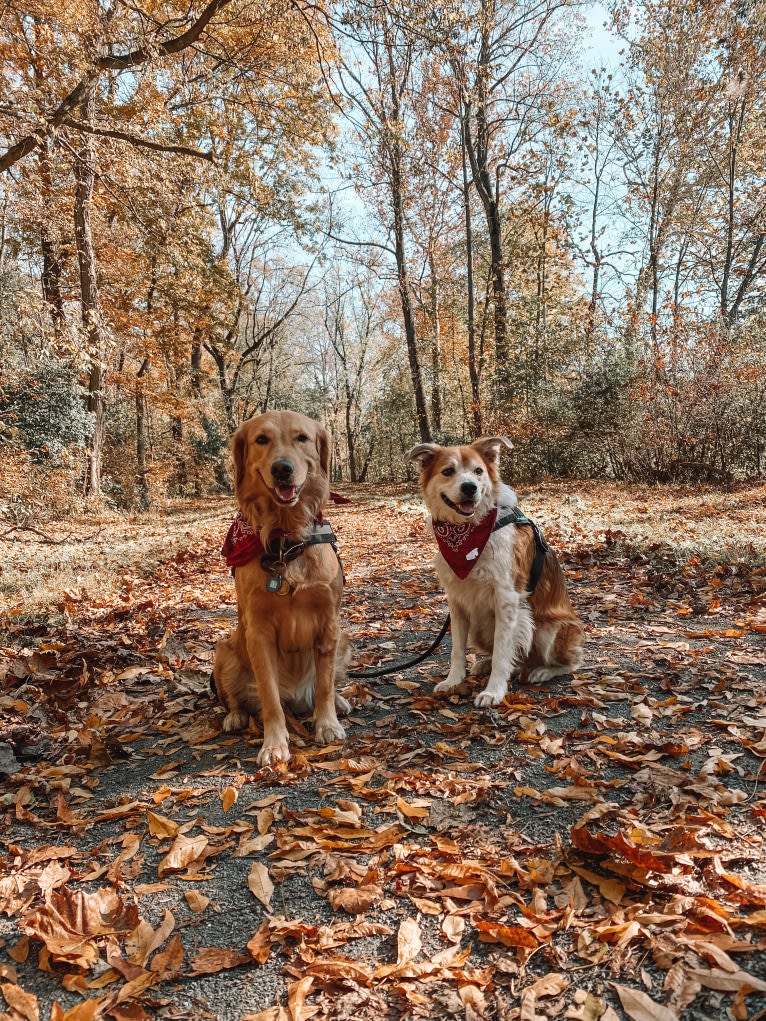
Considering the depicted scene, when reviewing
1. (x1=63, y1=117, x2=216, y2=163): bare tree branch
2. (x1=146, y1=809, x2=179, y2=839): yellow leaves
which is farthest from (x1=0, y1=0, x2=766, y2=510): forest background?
(x1=146, y1=809, x2=179, y2=839): yellow leaves

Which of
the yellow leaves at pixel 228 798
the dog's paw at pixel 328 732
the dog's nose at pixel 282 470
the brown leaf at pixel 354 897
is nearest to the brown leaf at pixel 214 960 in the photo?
the brown leaf at pixel 354 897

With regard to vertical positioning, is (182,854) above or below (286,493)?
below

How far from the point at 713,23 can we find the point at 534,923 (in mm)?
22863

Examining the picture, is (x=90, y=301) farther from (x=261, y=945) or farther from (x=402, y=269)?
(x=261, y=945)

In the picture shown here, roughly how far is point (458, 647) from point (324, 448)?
1.62 metres

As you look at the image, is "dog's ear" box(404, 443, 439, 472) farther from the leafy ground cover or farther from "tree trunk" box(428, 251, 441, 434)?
"tree trunk" box(428, 251, 441, 434)

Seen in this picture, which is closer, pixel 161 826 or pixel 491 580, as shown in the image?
pixel 161 826

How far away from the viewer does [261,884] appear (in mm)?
2193

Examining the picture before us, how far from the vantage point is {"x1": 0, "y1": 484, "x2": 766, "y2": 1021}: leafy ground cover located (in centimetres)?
170

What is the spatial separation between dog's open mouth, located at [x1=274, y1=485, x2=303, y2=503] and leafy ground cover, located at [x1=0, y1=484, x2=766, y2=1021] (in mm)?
1347

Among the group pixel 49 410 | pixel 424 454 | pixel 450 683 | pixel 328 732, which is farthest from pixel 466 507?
pixel 49 410

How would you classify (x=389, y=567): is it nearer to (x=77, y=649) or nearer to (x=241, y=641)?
(x=77, y=649)

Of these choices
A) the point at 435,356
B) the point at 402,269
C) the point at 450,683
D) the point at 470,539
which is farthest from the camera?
the point at 435,356

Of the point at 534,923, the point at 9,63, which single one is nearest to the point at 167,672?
the point at 534,923
